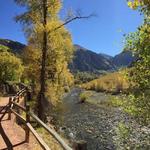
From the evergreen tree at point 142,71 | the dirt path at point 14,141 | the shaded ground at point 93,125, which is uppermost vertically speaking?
the evergreen tree at point 142,71

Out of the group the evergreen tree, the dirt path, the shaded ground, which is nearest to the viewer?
the evergreen tree

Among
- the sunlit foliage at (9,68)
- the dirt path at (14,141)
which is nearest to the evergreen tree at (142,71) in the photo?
the dirt path at (14,141)

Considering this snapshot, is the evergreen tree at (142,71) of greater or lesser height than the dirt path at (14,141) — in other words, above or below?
above

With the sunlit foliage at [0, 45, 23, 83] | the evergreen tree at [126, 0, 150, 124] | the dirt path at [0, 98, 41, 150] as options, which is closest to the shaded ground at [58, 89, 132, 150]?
the dirt path at [0, 98, 41, 150]

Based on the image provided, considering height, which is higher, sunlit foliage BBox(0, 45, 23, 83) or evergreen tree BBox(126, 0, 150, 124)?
sunlit foliage BBox(0, 45, 23, 83)

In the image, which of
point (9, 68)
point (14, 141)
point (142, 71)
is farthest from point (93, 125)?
point (142, 71)

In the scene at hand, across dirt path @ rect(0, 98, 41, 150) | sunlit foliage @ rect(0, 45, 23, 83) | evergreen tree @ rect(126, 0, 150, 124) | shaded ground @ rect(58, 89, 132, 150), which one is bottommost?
shaded ground @ rect(58, 89, 132, 150)

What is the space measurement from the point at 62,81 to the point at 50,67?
5.84m

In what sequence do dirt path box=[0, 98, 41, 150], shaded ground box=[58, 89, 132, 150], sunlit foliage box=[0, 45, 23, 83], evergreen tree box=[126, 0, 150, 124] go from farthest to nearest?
sunlit foliage box=[0, 45, 23, 83]
shaded ground box=[58, 89, 132, 150]
dirt path box=[0, 98, 41, 150]
evergreen tree box=[126, 0, 150, 124]

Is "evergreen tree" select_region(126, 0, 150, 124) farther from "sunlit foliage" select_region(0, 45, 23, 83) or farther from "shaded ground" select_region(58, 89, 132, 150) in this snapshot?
"sunlit foliage" select_region(0, 45, 23, 83)

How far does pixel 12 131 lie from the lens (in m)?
18.9

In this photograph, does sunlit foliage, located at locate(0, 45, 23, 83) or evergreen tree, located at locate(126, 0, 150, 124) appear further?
sunlit foliage, located at locate(0, 45, 23, 83)

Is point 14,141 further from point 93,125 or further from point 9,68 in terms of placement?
point 9,68

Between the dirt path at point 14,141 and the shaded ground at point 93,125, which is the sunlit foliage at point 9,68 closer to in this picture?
the shaded ground at point 93,125
